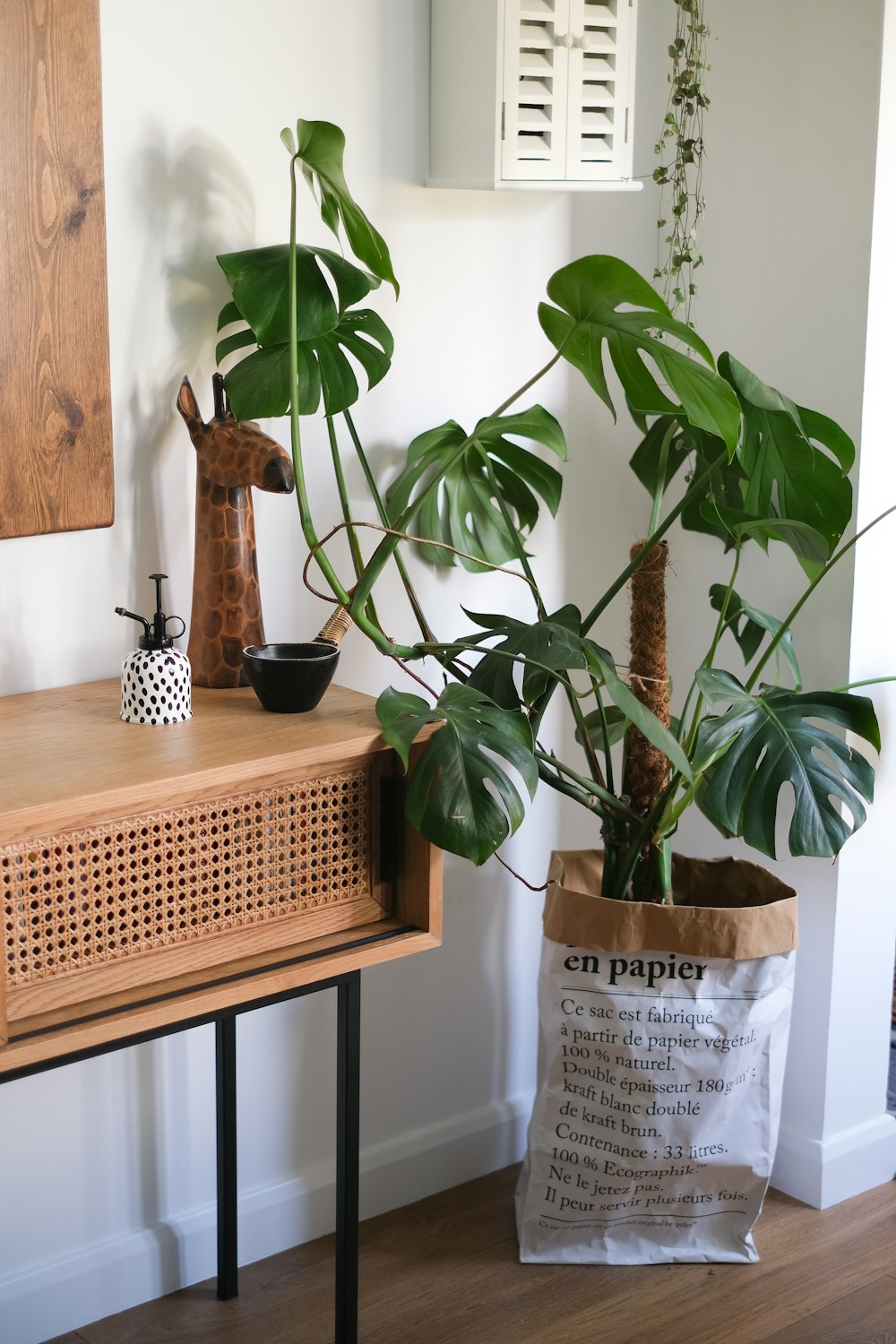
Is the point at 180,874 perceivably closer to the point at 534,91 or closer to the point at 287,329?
the point at 287,329

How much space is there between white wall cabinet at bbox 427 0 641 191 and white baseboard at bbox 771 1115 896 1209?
1.51m

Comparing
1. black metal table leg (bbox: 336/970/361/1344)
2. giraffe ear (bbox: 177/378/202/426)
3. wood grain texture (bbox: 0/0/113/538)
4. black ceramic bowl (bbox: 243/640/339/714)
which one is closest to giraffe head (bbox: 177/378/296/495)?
giraffe ear (bbox: 177/378/202/426)

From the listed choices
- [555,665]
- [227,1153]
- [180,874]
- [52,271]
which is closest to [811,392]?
[555,665]

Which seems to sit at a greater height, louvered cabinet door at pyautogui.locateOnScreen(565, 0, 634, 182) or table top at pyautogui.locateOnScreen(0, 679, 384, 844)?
louvered cabinet door at pyautogui.locateOnScreen(565, 0, 634, 182)

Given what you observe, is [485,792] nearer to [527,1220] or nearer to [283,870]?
[283,870]

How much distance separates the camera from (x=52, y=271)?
164 cm

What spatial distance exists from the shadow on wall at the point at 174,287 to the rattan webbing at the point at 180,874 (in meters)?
0.45

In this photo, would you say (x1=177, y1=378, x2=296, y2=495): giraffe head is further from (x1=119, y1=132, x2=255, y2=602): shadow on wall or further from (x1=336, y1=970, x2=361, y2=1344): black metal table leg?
(x1=336, y1=970, x2=361, y2=1344): black metal table leg

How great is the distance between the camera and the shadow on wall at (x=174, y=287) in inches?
68.9

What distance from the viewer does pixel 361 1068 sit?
218 centimetres

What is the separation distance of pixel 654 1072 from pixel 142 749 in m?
0.92

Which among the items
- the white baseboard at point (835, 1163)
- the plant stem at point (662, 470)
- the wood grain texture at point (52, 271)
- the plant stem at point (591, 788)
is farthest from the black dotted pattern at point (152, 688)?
the white baseboard at point (835, 1163)

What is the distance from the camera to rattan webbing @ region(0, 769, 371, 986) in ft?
4.52

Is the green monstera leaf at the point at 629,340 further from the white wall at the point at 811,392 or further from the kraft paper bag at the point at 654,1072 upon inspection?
the kraft paper bag at the point at 654,1072
